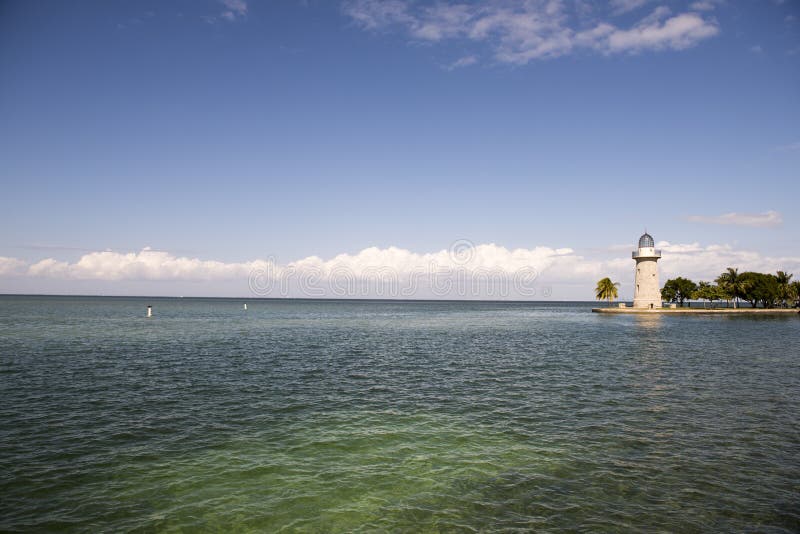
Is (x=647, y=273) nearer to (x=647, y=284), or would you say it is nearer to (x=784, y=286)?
(x=647, y=284)

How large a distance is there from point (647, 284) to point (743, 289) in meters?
45.6

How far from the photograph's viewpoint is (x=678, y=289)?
137 meters

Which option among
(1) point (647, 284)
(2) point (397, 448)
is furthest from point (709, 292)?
(2) point (397, 448)

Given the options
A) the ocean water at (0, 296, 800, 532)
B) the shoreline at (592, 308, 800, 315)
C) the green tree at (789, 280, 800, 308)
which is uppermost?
the green tree at (789, 280, 800, 308)

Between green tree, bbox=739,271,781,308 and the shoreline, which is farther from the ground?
green tree, bbox=739,271,781,308

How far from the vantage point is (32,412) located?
18781 millimetres

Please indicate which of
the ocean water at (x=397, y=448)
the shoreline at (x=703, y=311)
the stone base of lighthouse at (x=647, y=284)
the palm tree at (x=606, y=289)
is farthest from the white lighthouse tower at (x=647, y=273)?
the ocean water at (x=397, y=448)

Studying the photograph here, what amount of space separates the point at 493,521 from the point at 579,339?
47436 mm

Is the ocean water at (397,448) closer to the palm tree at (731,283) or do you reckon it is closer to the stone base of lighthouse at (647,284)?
the stone base of lighthouse at (647,284)

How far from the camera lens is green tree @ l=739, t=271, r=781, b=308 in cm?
→ 12444

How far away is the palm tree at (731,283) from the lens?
128 meters

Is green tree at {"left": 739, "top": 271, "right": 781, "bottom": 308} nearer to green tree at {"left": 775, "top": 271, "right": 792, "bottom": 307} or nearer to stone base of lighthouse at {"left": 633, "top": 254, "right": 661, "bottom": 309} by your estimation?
green tree at {"left": 775, "top": 271, "right": 792, "bottom": 307}

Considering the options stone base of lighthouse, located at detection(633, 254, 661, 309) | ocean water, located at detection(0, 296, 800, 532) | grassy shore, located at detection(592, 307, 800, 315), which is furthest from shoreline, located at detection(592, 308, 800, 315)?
ocean water, located at detection(0, 296, 800, 532)

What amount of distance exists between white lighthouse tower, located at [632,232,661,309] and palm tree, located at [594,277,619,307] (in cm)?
3504
